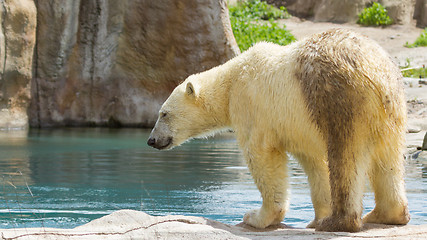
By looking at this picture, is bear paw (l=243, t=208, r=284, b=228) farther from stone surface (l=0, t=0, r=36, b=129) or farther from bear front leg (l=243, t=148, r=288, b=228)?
stone surface (l=0, t=0, r=36, b=129)

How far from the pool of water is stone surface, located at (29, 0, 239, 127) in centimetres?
399

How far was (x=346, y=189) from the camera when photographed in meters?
4.09

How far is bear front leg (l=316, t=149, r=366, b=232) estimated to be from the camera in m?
4.08

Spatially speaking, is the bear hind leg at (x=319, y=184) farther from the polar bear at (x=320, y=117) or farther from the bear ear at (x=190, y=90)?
the bear ear at (x=190, y=90)

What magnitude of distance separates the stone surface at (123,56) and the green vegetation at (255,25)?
4.39 meters

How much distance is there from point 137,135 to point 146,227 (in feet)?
32.8

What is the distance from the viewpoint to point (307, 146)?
4414 mm

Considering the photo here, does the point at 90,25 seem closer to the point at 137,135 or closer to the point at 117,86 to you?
the point at 117,86

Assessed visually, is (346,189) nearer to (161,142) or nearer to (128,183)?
(161,142)

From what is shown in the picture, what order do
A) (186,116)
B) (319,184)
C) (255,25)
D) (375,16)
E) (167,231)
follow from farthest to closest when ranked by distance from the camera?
1. (375,16)
2. (255,25)
3. (186,116)
4. (319,184)
5. (167,231)

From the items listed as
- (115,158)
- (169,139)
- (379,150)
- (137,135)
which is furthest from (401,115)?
(137,135)

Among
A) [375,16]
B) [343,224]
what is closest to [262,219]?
[343,224]

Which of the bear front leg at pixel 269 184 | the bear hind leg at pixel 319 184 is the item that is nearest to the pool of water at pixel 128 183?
the bear hind leg at pixel 319 184

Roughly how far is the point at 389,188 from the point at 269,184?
0.90 metres
